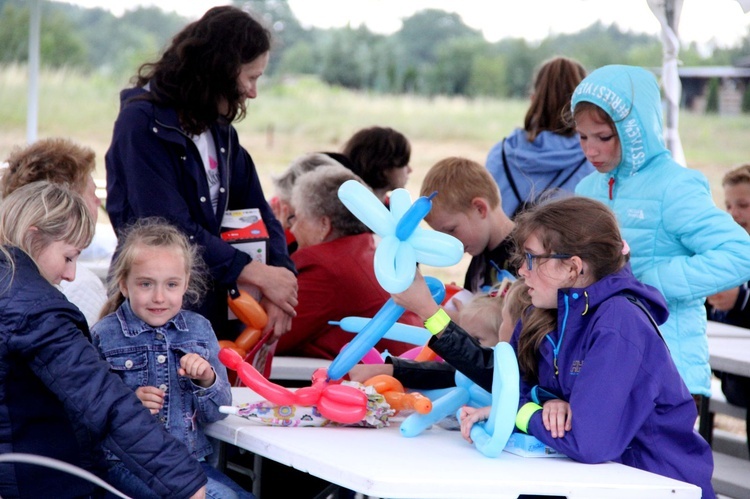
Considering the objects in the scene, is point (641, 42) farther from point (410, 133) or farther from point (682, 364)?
point (682, 364)

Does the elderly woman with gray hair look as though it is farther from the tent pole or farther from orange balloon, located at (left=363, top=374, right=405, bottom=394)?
the tent pole

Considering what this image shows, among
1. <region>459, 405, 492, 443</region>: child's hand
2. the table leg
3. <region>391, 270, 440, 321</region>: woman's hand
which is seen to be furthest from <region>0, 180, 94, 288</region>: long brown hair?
the table leg

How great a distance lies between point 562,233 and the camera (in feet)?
7.24

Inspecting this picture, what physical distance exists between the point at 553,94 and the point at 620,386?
2.24 metres

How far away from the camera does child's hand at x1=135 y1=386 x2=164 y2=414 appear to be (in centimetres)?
228

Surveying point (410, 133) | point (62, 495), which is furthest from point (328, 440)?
point (410, 133)

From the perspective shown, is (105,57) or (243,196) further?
(105,57)

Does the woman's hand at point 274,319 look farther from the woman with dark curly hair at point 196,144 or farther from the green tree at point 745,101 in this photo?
the green tree at point 745,101

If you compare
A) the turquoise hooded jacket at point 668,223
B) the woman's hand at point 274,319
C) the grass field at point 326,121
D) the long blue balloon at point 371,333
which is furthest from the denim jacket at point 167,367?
the grass field at point 326,121

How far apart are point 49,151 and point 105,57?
9142mm

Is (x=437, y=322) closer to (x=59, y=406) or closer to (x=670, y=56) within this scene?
(x=59, y=406)

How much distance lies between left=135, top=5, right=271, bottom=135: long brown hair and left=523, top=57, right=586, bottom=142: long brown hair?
1456 millimetres

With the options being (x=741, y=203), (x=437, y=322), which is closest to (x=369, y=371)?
(x=437, y=322)

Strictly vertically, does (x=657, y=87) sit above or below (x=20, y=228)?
above
